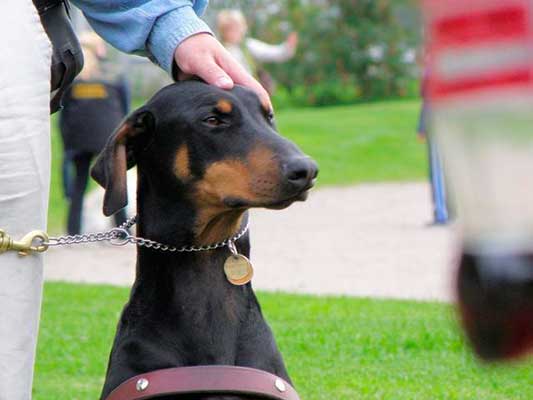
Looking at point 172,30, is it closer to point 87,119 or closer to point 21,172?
point 21,172

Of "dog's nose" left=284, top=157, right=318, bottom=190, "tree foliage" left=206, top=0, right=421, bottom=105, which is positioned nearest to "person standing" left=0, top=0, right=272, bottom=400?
"dog's nose" left=284, top=157, right=318, bottom=190

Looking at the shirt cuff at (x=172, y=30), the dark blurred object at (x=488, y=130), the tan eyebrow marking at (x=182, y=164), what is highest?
the dark blurred object at (x=488, y=130)

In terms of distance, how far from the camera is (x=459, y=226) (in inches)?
25.4

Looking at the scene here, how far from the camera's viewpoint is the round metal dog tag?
3182 mm

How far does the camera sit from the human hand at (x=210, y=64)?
9.62 ft

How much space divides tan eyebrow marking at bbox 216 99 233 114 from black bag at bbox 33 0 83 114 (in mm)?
470

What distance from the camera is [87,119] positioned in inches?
412

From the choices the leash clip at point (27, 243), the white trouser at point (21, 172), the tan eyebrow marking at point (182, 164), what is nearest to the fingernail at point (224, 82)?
the tan eyebrow marking at point (182, 164)

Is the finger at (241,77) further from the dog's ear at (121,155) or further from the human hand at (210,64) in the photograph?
the dog's ear at (121,155)

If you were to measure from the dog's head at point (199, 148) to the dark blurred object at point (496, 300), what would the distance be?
2346 mm

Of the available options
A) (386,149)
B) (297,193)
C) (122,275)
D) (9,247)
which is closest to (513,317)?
(9,247)

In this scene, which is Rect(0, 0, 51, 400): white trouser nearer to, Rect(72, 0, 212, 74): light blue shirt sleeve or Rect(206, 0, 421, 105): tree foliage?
Rect(72, 0, 212, 74): light blue shirt sleeve

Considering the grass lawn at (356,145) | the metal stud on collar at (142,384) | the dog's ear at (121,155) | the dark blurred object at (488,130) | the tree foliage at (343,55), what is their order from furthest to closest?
1. the tree foliage at (343,55)
2. the grass lawn at (356,145)
3. the dog's ear at (121,155)
4. the metal stud on collar at (142,384)
5. the dark blurred object at (488,130)

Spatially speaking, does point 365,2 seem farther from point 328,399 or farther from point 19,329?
point 19,329
